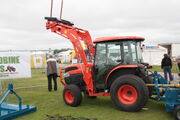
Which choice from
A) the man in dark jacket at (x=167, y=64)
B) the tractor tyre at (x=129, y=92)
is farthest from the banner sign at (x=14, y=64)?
the man in dark jacket at (x=167, y=64)

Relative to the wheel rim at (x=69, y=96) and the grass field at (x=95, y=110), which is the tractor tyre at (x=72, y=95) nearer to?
the wheel rim at (x=69, y=96)

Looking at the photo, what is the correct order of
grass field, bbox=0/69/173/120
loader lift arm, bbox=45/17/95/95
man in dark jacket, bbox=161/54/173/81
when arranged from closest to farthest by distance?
grass field, bbox=0/69/173/120
loader lift arm, bbox=45/17/95/95
man in dark jacket, bbox=161/54/173/81

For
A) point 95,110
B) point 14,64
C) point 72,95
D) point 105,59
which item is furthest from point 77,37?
point 14,64

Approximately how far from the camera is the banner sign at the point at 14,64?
7.78 metres

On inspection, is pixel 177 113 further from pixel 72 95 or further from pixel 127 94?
pixel 72 95

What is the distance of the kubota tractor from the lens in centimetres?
526

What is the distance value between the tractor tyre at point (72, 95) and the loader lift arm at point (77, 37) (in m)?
0.34

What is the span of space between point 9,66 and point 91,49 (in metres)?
3.49

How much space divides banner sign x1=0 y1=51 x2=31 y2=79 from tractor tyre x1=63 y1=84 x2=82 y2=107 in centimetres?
280

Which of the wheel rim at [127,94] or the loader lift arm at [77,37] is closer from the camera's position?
the wheel rim at [127,94]

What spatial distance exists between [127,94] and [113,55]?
3.65ft

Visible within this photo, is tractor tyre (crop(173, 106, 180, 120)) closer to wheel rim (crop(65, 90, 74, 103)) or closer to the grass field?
the grass field

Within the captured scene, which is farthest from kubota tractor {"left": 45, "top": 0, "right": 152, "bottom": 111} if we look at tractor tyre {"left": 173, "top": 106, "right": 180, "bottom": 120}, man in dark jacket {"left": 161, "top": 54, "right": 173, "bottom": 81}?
man in dark jacket {"left": 161, "top": 54, "right": 173, "bottom": 81}

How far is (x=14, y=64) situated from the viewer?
26.2ft
